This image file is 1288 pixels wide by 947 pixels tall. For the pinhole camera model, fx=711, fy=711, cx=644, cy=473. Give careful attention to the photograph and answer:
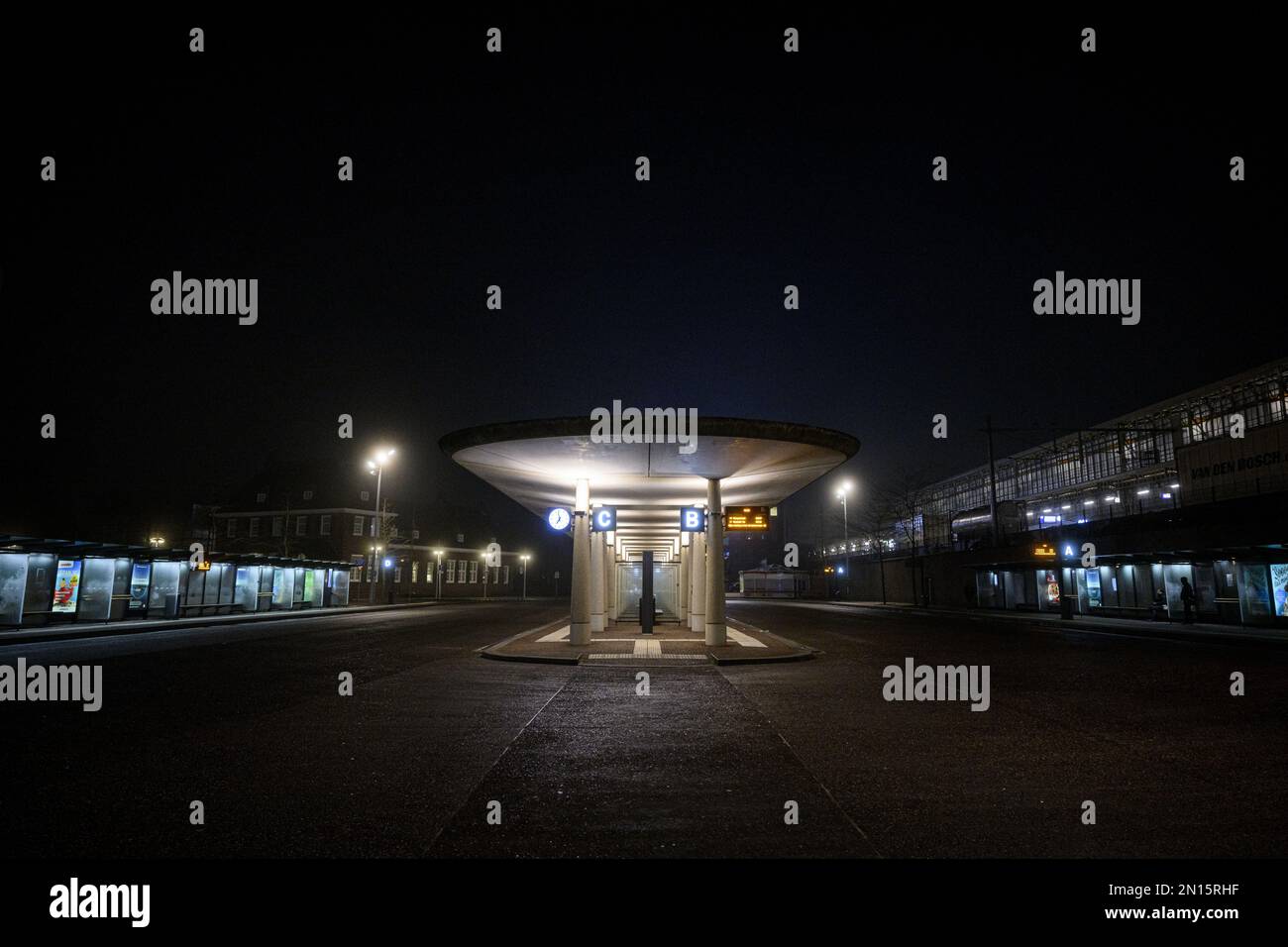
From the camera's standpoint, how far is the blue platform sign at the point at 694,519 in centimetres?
2052

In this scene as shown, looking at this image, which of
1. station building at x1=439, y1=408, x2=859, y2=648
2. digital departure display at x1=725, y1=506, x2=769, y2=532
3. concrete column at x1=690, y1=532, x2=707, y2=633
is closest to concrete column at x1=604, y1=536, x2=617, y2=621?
station building at x1=439, y1=408, x2=859, y2=648

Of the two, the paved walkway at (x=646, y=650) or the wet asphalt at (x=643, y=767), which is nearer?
the wet asphalt at (x=643, y=767)

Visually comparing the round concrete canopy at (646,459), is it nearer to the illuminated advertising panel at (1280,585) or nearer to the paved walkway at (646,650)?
the paved walkway at (646,650)

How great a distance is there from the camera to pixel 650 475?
818 inches

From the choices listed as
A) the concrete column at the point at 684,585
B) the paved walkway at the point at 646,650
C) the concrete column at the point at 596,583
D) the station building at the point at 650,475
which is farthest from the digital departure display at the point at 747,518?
the concrete column at the point at 684,585

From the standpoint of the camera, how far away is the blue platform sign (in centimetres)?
2052

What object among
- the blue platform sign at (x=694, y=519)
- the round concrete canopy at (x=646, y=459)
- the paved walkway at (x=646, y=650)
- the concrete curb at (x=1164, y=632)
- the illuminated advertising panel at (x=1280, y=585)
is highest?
the round concrete canopy at (x=646, y=459)

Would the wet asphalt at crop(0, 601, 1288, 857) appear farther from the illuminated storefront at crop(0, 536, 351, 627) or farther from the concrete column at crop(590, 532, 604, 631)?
the illuminated storefront at crop(0, 536, 351, 627)

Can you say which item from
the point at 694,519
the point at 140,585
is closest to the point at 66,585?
the point at 140,585

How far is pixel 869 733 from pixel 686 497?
59.6 feet

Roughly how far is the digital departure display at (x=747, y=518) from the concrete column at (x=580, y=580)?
4.84 meters

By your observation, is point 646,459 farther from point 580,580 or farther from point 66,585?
point 66,585
